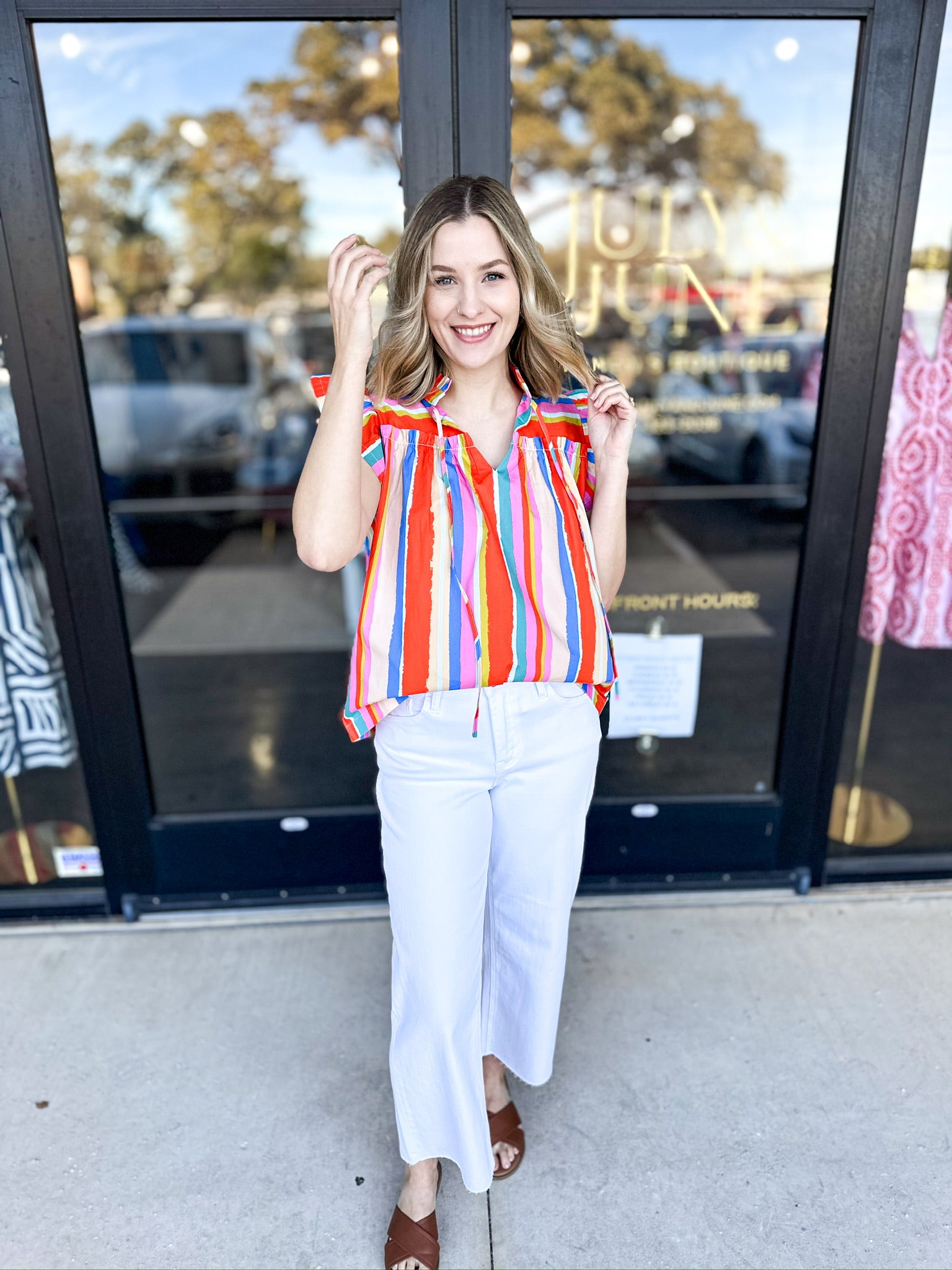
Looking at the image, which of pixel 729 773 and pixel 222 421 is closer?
pixel 729 773

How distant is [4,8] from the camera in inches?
73.1

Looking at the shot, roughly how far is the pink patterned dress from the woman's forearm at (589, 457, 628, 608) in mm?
1025

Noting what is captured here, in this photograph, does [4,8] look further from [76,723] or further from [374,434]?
[76,723]

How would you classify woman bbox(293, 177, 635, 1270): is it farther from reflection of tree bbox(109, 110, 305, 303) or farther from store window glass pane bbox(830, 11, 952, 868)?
reflection of tree bbox(109, 110, 305, 303)

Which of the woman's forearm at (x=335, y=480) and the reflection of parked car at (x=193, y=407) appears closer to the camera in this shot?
the woman's forearm at (x=335, y=480)

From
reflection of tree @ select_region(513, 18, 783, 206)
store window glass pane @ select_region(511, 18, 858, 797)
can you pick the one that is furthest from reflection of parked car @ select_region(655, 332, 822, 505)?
reflection of tree @ select_region(513, 18, 783, 206)

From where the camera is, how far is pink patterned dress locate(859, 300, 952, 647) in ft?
7.59

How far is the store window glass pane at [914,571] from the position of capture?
7.12 feet

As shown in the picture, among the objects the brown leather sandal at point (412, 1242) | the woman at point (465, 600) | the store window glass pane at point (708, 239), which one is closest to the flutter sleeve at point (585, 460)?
the woman at point (465, 600)

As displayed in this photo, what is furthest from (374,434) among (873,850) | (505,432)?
(873,850)

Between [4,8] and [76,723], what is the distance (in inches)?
61.7

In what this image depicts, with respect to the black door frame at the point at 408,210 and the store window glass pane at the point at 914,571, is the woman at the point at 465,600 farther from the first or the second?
the store window glass pane at the point at 914,571

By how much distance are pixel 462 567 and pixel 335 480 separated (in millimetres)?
241

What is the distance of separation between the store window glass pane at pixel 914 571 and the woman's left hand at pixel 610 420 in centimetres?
107
